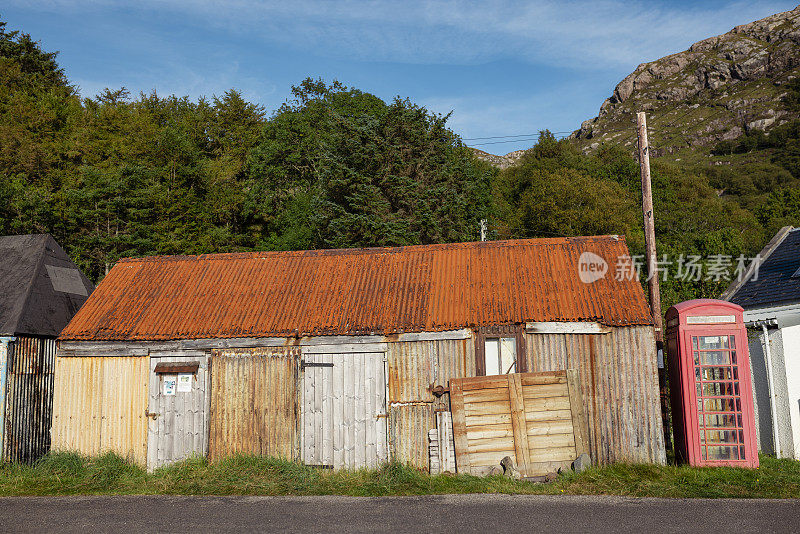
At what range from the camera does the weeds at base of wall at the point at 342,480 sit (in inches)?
372

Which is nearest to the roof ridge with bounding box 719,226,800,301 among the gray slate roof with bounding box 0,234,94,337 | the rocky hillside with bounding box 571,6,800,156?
the gray slate roof with bounding box 0,234,94,337

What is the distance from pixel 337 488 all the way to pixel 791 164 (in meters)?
99.2

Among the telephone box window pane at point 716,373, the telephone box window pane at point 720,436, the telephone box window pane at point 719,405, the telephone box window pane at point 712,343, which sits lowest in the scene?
the telephone box window pane at point 720,436

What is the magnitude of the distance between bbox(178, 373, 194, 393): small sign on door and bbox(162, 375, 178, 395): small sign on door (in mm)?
114

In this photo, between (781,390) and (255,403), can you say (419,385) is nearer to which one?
(255,403)

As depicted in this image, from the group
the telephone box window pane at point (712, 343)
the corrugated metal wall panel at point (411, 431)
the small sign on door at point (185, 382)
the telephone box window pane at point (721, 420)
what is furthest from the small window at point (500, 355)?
the small sign on door at point (185, 382)

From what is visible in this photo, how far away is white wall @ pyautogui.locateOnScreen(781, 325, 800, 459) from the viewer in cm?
1191

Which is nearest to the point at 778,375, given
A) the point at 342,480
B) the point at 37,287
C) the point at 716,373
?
the point at 716,373

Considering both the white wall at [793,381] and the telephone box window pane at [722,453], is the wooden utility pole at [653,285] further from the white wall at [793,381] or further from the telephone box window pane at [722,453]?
the white wall at [793,381]

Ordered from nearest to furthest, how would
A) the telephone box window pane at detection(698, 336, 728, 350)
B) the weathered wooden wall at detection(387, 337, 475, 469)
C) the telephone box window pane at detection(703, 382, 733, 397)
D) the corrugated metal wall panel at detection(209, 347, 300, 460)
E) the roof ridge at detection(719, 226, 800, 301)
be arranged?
the telephone box window pane at detection(703, 382, 733, 397) < the telephone box window pane at detection(698, 336, 728, 350) < the weathered wooden wall at detection(387, 337, 475, 469) < the corrugated metal wall panel at detection(209, 347, 300, 460) < the roof ridge at detection(719, 226, 800, 301)

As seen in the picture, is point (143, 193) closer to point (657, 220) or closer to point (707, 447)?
point (707, 447)

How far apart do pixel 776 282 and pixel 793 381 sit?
5.01 metres

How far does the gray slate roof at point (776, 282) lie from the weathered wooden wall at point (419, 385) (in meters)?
9.22

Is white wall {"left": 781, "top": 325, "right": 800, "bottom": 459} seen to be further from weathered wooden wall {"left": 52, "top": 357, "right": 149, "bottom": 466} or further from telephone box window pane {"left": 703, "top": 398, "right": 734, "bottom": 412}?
weathered wooden wall {"left": 52, "top": 357, "right": 149, "bottom": 466}
